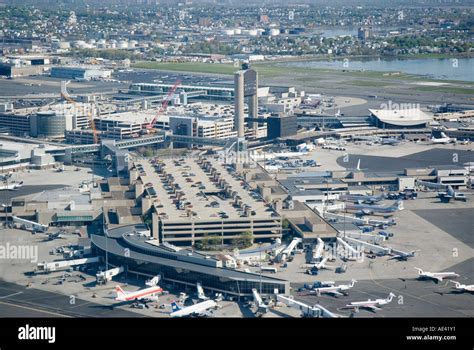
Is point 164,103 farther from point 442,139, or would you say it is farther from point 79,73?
point 79,73

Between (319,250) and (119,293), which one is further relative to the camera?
(319,250)

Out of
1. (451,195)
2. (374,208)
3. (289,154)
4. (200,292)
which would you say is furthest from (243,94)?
(200,292)

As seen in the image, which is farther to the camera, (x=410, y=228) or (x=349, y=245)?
(x=410, y=228)

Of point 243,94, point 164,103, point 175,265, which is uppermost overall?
point 243,94

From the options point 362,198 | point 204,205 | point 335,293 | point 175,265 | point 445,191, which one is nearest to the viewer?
point 335,293

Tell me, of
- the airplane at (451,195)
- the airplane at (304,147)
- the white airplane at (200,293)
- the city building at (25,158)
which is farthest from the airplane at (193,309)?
the airplane at (304,147)
